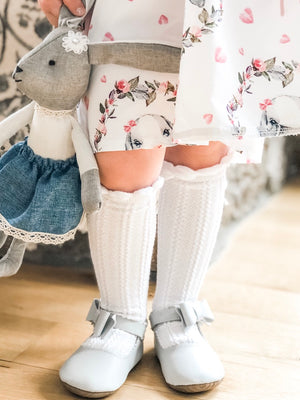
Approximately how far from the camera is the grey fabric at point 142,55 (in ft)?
2.47

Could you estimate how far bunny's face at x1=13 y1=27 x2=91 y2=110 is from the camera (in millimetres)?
774

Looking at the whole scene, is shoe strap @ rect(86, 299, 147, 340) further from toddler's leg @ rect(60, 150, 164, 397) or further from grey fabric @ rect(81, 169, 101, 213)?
grey fabric @ rect(81, 169, 101, 213)

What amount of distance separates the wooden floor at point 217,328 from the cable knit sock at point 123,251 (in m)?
0.08

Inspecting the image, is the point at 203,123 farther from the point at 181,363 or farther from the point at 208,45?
the point at 181,363

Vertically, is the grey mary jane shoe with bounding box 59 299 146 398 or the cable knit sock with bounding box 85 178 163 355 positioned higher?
the cable knit sock with bounding box 85 178 163 355

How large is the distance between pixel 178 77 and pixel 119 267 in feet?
0.95

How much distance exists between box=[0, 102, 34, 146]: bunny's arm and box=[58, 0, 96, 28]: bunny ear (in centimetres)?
13

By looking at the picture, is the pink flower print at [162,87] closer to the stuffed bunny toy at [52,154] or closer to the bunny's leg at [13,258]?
the stuffed bunny toy at [52,154]

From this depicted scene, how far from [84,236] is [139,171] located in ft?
1.58

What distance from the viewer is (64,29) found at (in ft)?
2.61

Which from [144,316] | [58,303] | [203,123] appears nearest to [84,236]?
[58,303]

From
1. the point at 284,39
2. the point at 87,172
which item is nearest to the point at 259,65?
the point at 284,39

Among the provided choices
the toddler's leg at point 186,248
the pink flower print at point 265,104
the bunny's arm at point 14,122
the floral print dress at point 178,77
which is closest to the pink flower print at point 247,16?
the floral print dress at point 178,77

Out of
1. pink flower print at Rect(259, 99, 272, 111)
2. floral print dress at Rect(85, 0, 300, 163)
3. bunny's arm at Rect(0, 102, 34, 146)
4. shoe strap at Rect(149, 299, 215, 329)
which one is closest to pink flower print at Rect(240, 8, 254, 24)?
floral print dress at Rect(85, 0, 300, 163)
